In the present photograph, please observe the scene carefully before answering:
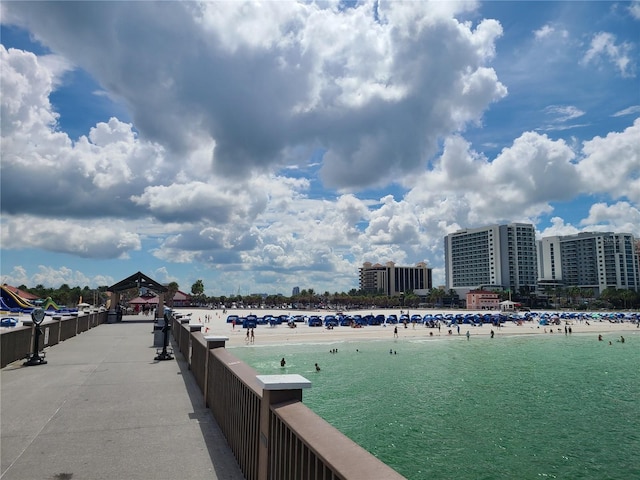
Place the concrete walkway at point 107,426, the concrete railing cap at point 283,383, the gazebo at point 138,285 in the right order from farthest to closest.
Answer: the gazebo at point 138,285 < the concrete walkway at point 107,426 < the concrete railing cap at point 283,383

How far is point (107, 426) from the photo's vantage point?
702cm

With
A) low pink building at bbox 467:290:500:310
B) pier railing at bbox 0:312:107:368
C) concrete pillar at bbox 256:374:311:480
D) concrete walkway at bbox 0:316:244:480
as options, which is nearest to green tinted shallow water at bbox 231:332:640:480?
concrete walkway at bbox 0:316:244:480

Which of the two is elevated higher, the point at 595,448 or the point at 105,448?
the point at 105,448

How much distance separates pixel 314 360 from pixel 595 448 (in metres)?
23.9

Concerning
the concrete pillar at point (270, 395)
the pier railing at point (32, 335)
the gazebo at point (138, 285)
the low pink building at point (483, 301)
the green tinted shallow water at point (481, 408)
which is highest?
the gazebo at point (138, 285)

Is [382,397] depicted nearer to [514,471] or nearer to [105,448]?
[514,471]

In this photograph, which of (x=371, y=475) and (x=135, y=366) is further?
(x=135, y=366)

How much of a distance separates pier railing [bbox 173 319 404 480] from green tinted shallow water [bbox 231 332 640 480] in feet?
36.2

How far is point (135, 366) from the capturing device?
12.9m

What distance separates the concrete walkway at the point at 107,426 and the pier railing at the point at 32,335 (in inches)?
22.5

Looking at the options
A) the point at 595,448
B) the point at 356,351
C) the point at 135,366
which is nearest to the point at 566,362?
the point at 356,351

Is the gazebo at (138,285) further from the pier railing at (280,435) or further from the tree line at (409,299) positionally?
the tree line at (409,299)

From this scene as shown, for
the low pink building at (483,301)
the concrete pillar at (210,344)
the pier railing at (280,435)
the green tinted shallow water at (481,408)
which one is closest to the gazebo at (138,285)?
the green tinted shallow water at (481,408)

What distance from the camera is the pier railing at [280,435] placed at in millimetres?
2551
